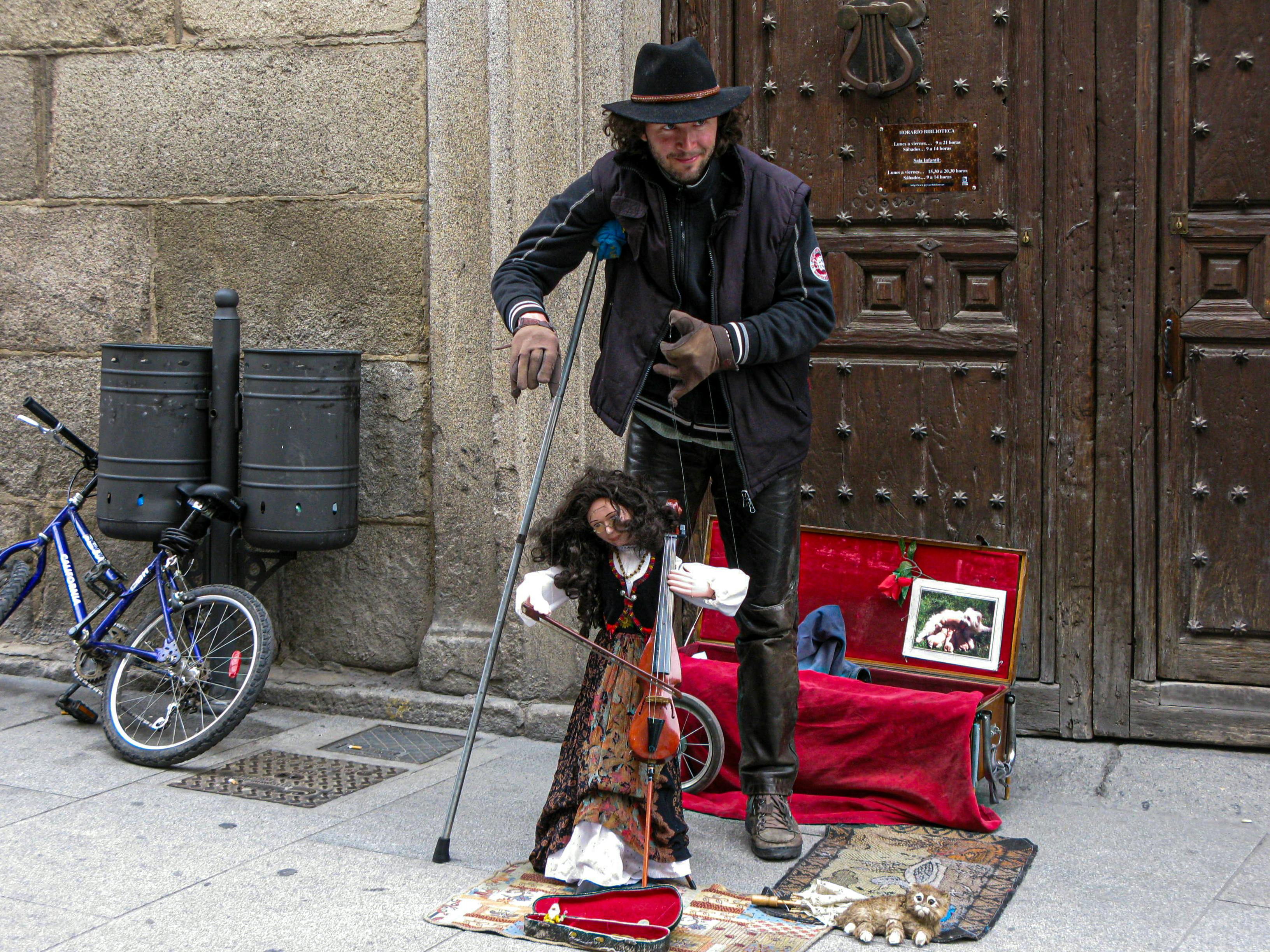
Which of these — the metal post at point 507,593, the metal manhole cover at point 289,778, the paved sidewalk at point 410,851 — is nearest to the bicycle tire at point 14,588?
the paved sidewalk at point 410,851

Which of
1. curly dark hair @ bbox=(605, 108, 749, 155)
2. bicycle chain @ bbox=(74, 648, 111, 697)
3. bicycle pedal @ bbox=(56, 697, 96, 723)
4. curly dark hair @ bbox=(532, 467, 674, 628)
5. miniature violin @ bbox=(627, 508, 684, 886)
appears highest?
curly dark hair @ bbox=(605, 108, 749, 155)

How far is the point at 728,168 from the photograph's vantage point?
12.0 ft

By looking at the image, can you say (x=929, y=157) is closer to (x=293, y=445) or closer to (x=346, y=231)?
(x=346, y=231)

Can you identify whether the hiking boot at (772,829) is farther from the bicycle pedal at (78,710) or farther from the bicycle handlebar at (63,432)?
the bicycle handlebar at (63,432)

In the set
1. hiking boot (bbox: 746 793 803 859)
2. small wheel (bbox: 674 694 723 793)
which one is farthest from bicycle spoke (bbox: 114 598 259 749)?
hiking boot (bbox: 746 793 803 859)

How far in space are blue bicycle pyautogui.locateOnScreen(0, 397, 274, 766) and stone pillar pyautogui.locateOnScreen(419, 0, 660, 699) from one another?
0.70 metres

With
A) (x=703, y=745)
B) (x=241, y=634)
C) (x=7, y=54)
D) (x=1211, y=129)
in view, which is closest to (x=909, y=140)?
(x=1211, y=129)

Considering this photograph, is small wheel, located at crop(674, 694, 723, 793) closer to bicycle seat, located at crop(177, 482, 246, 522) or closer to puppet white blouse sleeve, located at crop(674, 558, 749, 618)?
puppet white blouse sleeve, located at crop(674, 558, 749, 618)

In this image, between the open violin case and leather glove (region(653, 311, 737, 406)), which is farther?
leather glove (region(653, 311, 737, 406))

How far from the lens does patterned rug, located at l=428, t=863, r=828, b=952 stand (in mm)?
3129

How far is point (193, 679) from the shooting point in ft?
15.3

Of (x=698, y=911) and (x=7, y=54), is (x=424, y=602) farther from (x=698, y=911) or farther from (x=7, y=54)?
(x=7, y=54)

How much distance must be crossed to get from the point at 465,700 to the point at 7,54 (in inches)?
128

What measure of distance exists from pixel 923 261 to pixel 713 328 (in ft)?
5.19
